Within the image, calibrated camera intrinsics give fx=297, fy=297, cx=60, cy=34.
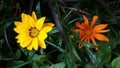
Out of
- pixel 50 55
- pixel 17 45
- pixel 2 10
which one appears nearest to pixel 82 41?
pixel 50 55

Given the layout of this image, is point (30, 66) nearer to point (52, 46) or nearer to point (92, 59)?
point (52, 46)

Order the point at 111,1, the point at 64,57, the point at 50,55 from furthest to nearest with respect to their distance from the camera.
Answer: the point at 111,1 < the point at 50,55 < the point at 64,57

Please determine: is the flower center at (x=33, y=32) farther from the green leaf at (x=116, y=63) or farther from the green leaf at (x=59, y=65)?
the green leaf at (x=116, y=63)

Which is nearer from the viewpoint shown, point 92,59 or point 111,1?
point 92,59

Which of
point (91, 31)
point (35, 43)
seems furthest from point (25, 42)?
point (91, 31)

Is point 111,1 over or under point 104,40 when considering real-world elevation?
over

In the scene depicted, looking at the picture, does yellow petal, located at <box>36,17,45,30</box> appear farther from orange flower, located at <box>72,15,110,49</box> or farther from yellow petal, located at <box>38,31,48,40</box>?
orange flower, located at <box>72,15,110,49</box>

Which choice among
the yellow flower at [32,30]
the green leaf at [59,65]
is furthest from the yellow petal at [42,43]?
the green leaf at [59,65]

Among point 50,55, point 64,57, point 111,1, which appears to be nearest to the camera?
point 64,57
